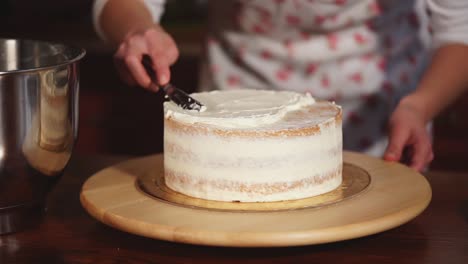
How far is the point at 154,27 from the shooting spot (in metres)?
1.56

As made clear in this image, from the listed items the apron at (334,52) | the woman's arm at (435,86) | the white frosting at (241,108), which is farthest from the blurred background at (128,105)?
the white frosting at (241,108)

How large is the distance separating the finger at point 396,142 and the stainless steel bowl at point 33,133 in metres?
0.57

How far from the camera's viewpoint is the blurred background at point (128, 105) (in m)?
2.89

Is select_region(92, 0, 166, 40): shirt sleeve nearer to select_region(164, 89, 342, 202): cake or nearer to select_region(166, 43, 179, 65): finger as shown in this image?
select_region(166, 43, 179, 65): finger

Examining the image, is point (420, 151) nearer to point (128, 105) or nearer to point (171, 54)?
point (171, 54)

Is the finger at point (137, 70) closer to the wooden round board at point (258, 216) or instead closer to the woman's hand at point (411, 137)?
the wooden round board at point (258, 216)

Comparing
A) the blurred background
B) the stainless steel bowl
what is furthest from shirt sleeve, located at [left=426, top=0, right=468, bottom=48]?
the blurred background

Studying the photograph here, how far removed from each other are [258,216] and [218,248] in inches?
2.8

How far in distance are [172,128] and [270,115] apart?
16cm

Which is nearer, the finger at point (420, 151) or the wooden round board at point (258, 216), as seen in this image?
the wooden round board at point (258, 216)

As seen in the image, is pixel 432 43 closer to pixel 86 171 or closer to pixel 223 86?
pixel 223 86

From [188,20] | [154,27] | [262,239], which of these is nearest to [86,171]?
[154,27]

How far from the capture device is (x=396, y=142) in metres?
1.45

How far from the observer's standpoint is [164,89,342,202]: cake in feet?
3.88
